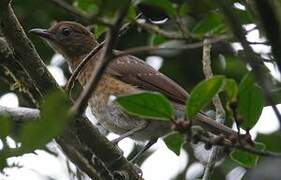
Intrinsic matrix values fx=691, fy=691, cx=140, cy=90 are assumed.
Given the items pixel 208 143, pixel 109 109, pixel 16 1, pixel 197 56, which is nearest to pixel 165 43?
pixel 208 143

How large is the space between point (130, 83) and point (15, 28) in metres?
2.78

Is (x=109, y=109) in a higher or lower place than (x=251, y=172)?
lower

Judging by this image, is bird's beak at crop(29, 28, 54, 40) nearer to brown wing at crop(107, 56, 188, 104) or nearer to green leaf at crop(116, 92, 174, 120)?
brown wing at crop(107, 56, 188, 104)

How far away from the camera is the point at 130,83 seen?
634 centimetres

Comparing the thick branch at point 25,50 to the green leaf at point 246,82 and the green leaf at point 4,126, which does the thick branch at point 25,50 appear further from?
the green leaf at point 4,126

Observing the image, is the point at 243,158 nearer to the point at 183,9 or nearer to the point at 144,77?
the point at 183,9

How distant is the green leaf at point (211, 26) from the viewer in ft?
10.2

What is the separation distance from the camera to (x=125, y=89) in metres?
6.23

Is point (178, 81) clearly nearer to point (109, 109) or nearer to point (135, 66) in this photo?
point (135, 66)

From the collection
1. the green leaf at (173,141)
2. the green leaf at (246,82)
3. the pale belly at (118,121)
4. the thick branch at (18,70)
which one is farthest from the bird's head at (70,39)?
the green leaf at (246,82)

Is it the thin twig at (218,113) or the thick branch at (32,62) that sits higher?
the thick branch at (32,62)

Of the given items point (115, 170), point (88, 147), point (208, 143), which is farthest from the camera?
point (115, 170)

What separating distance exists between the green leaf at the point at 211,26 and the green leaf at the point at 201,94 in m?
0.39

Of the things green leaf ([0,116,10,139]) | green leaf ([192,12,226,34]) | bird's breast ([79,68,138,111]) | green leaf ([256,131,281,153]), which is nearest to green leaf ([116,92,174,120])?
green leaf ([192,12,226,34])
